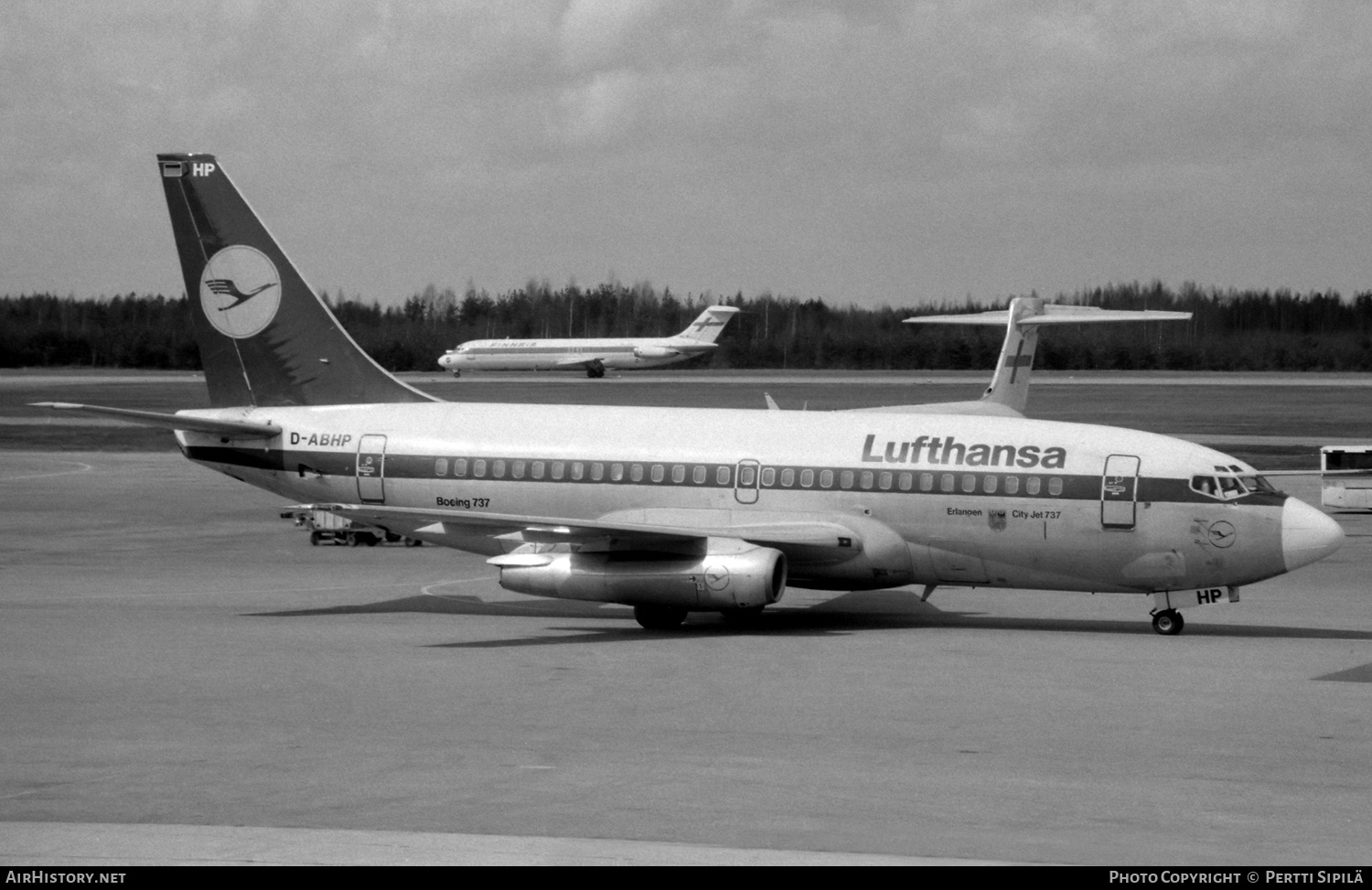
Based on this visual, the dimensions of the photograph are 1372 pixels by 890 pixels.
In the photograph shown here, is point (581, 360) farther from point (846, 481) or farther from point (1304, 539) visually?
point (1304, 539)

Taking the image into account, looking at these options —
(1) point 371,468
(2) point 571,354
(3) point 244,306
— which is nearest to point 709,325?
(2) point 571,354

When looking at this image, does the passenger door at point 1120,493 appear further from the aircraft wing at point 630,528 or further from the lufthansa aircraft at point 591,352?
the lufthansa aircraft at point 591,352

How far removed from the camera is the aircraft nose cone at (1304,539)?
93.8 ft

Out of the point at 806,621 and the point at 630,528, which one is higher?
the point at 630,528

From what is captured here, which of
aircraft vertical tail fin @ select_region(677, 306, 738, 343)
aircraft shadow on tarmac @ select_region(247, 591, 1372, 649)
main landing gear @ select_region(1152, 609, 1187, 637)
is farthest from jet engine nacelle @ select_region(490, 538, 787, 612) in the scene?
aircraft vertical tail fin @ select_region(677, 306, 738, 343)

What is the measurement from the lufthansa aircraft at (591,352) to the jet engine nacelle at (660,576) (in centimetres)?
11521

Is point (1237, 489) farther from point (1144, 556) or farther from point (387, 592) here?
point (387, 592)

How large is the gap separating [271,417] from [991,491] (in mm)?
14120

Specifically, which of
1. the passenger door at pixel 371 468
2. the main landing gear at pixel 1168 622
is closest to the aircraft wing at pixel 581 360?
the passenger door at pixel 371 468

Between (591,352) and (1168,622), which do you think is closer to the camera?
(1168,622)

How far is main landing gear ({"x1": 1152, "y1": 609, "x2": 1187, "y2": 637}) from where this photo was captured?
29469 mm

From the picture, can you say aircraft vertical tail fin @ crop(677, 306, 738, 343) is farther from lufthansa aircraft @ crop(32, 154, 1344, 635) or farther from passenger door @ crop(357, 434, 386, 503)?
passenger door @ crop(357, 434, 386, 503)

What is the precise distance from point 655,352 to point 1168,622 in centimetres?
11789

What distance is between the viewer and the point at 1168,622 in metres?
29.5
